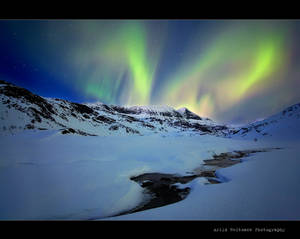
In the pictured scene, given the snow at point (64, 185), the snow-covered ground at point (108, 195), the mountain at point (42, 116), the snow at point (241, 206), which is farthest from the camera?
the mountain at point (42, 116)

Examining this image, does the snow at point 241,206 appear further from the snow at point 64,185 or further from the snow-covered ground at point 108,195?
the snow at point 64,185

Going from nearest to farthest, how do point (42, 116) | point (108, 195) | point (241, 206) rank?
point (241, 206), point (108, 195), point (42, 116)

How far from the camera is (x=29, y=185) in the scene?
3174 mm

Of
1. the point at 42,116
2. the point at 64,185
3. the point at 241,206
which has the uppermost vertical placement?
the point at 42,116

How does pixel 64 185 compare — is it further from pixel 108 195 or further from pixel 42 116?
pixel 42 116

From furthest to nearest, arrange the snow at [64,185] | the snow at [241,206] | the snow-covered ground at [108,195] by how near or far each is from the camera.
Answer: the snow at [64,185] < the snow-covered ground at [108,195] < the snow at [241,206]

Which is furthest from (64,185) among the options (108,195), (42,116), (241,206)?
(42,116)

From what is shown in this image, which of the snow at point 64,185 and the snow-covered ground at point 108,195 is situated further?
the snow at point 64,185

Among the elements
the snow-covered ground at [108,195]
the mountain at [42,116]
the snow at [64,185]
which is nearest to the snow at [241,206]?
the snow-covered ground at [108,195]

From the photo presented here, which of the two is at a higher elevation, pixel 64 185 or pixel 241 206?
pixel 64 185
